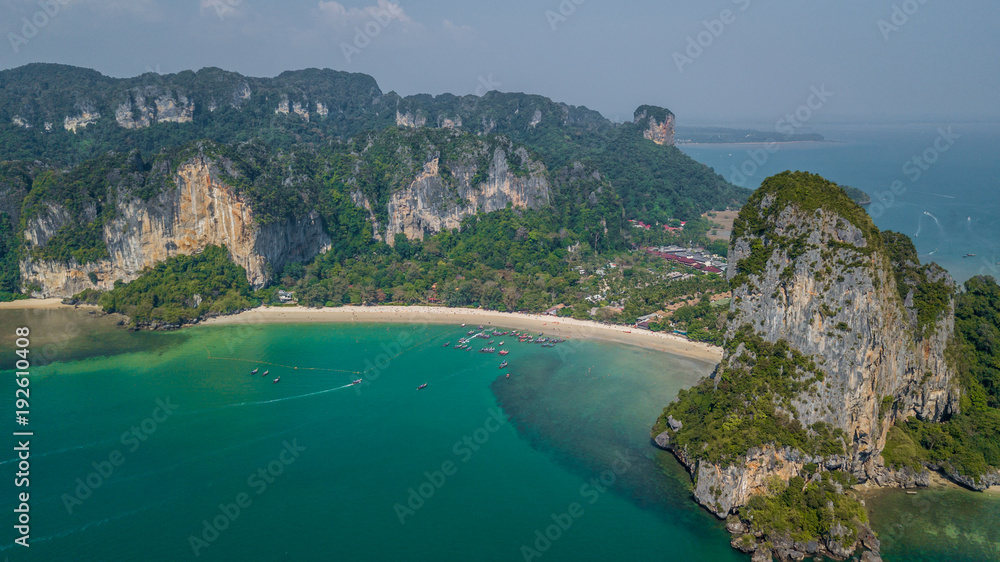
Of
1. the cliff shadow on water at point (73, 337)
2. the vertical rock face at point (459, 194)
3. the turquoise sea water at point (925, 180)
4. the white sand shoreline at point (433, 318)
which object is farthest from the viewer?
the vertical rock face at point (459, 194)

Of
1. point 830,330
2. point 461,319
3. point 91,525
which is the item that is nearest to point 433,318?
point 461,319

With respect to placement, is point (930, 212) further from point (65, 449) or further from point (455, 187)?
point (65, 449)

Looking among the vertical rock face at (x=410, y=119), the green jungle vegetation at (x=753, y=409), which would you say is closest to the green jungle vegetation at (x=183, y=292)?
the green jungle vegetation at (x=753, y=409)

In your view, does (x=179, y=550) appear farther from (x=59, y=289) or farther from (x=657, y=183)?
(x=657, y=183)

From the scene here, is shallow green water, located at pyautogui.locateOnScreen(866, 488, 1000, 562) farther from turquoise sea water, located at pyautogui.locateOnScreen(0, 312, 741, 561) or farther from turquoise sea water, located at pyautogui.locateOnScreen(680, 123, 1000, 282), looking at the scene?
turquoise sea water, located at pyautogui.locateOnScreen(680, 123, 1000, 282)

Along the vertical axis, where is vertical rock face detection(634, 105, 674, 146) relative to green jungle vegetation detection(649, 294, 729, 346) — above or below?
above

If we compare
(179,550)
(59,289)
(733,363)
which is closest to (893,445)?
(733,363)

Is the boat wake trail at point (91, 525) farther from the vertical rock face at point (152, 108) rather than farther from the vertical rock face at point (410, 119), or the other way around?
the vertical rock face at point (410, 119)

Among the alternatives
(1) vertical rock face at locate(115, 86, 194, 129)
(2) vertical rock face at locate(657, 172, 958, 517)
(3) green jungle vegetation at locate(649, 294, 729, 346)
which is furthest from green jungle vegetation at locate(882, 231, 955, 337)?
(1) vertical rock face at locate(115, 86, 194, 129)
